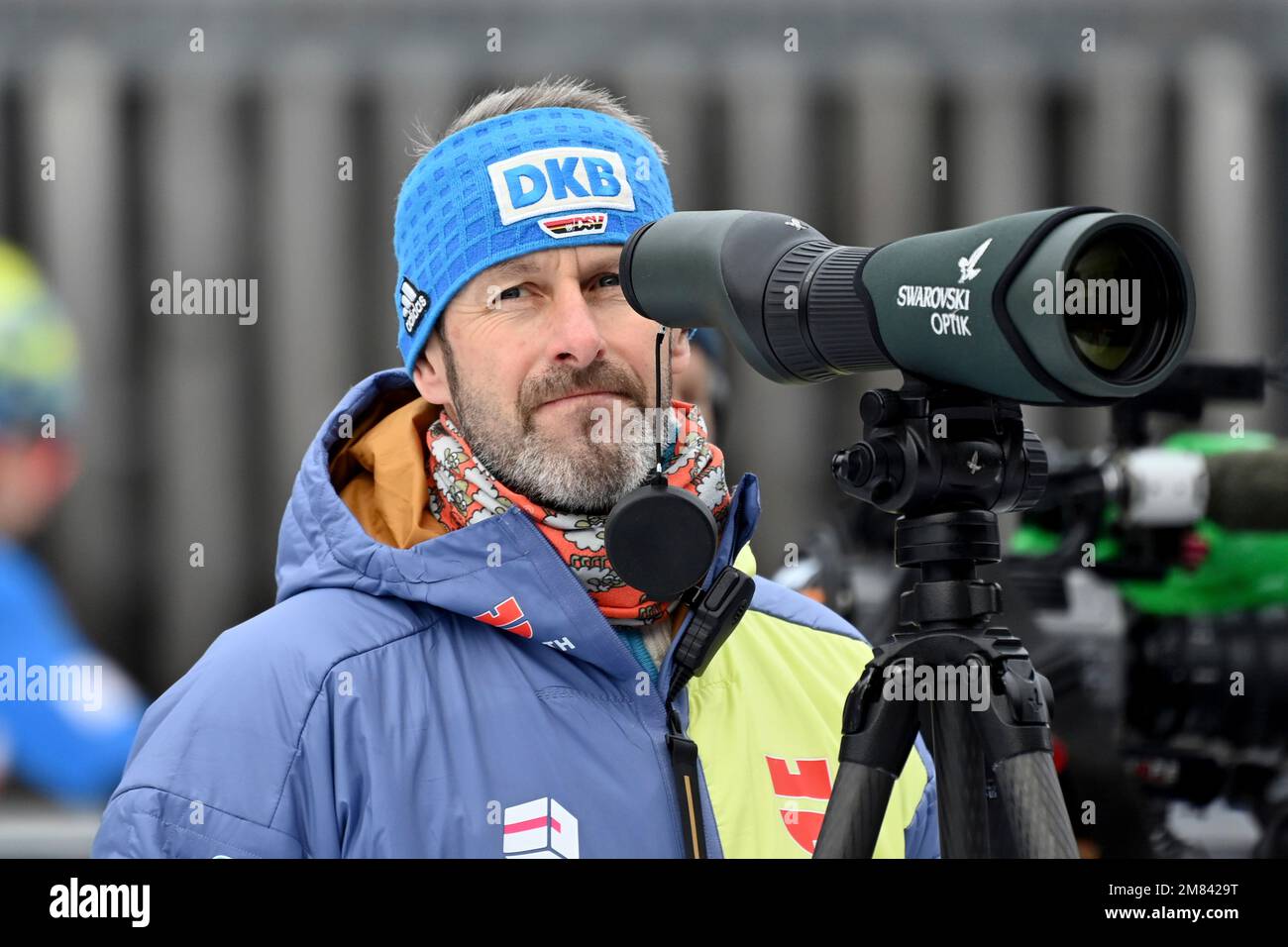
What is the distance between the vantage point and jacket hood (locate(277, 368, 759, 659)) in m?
0.92

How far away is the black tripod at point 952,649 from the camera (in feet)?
2.10

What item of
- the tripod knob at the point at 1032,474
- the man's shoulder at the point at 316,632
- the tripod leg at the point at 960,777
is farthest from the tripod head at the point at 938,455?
the man's shoulder at the point at 316,632

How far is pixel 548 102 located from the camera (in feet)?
3.67

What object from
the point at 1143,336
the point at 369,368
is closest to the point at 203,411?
the point at 369,368

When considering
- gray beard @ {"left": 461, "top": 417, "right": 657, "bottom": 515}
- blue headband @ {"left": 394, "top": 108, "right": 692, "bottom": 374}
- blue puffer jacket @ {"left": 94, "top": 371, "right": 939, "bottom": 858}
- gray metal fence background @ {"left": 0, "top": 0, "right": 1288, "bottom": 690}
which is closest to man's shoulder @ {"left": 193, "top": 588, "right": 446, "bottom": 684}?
blue puffer jacket @ {"left": 94, "top": 371, "right": 939, "bottom": 858}

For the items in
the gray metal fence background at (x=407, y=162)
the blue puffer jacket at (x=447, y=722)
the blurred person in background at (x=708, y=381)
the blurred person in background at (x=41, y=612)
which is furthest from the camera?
the gray metal fence background at (x=407, y=162)

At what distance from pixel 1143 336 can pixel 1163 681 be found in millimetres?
959

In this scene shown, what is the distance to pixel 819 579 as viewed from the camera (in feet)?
5.05

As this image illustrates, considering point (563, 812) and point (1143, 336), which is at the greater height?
point (1143, 336)

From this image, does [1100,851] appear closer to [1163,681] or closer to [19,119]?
[1163,681]

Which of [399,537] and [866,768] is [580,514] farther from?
[866,768]

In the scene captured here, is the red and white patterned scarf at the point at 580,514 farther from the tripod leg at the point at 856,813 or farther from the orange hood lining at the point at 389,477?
the tripod leg at the point at 856,813

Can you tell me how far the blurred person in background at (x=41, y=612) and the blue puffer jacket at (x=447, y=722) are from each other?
1.70 m

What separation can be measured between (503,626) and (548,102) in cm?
45
